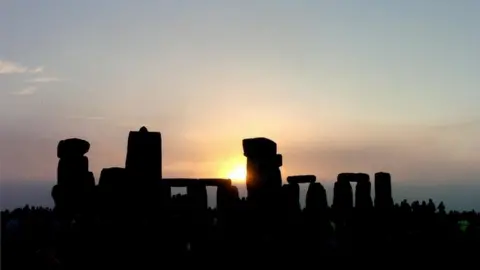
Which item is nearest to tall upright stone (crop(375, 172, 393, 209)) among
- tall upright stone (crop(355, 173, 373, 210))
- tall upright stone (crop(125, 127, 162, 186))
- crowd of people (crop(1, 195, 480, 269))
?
tall upright stone (crop(355, 173, 373, 210))

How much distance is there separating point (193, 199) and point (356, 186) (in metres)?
6.72

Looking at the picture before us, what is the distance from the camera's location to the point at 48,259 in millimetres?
16016

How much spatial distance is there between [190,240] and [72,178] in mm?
8912

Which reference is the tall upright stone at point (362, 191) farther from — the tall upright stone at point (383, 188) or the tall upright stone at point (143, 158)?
the tall upright stone at point (143, 158)

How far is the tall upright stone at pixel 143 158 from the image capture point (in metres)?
22.6

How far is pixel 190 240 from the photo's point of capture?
60.0 feet

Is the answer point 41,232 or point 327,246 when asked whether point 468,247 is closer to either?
point 327,246

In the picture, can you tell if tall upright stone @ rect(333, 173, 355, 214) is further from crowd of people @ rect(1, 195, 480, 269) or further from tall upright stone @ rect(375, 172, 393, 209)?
crowd of people @ rect(1, 195, 480, 269)

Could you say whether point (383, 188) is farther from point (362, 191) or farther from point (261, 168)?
point (261, 168)

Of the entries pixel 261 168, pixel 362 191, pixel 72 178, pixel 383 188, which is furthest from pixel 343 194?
pixel 72 178

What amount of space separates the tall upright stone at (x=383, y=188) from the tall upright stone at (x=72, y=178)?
1038cm

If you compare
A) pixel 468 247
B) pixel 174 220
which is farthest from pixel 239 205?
pixel 468 247

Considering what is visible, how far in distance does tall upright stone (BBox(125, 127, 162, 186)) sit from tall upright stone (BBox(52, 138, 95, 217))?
3319 millimetres

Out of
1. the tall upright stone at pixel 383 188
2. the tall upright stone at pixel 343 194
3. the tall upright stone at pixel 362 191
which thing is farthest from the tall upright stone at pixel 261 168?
the tall upright stone at pixel 383 188
